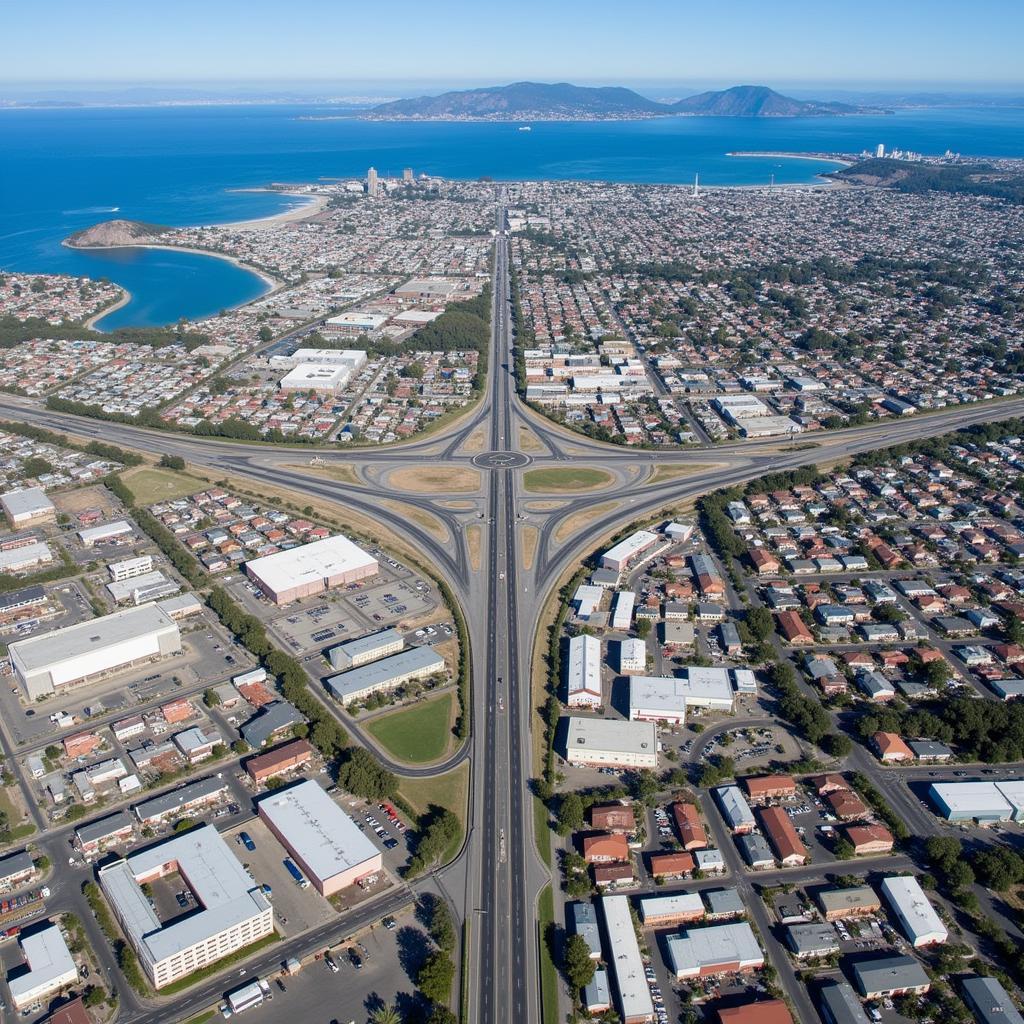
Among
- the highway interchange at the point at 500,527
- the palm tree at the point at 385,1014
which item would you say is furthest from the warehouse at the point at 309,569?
the palm tree at the point at 385,1014

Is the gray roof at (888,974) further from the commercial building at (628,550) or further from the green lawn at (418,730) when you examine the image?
the commercial building at (628,550)

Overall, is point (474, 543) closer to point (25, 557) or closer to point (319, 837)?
point (319, 837)

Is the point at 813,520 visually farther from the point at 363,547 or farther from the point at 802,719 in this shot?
the point at 363,547

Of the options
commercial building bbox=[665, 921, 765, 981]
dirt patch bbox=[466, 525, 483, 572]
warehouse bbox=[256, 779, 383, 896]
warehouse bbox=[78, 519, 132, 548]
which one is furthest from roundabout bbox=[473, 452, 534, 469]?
commercial building bbox=[665, 921, 765, 981]

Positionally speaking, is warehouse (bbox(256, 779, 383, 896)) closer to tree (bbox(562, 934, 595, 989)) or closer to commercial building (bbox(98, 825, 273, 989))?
commercial building (bbox(98, 825, 273, 989))

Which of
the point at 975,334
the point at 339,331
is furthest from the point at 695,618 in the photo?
the point at 975,334

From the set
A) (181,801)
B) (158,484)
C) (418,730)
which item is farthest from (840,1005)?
(158,484)
